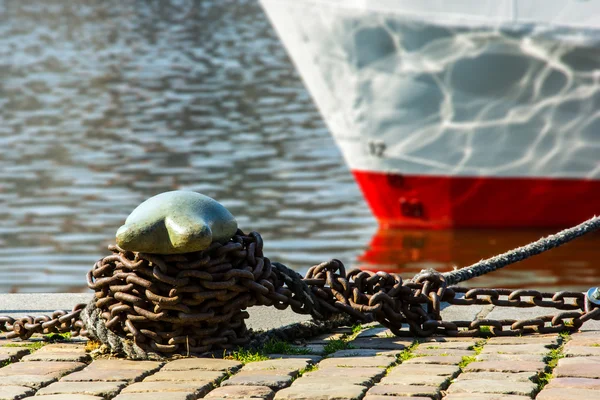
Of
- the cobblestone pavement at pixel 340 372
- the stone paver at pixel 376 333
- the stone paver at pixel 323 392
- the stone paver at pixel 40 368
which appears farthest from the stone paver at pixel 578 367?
the stone paver at pixel 40 368

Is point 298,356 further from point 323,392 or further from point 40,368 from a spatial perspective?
point 40,368

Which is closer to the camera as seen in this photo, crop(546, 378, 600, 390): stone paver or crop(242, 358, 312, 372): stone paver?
crop(546, 378, 600, 390): stone paver

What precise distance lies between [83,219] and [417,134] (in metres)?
3.66

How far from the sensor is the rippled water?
10000mm

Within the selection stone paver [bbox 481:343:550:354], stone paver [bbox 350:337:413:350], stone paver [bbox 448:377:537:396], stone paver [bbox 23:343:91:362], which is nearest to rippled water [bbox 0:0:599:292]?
stone paver [bbox 23:343:91:362]

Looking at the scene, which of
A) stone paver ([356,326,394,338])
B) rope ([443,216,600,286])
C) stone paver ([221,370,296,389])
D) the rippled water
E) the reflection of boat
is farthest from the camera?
the rippled water

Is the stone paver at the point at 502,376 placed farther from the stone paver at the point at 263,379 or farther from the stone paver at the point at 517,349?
the stone paver at the point at 263,379

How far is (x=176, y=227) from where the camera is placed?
376 cm

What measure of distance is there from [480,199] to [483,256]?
0.58 metres

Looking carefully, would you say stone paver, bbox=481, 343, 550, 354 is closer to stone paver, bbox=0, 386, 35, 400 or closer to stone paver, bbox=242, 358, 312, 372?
stone paver, bbox=242, 358, 312, 372

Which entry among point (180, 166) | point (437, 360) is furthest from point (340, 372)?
point (180, 166)

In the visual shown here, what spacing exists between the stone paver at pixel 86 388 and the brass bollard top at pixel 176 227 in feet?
1.66

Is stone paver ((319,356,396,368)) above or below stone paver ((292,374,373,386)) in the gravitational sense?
above

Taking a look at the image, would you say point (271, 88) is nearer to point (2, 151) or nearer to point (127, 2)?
point (2, 151)
